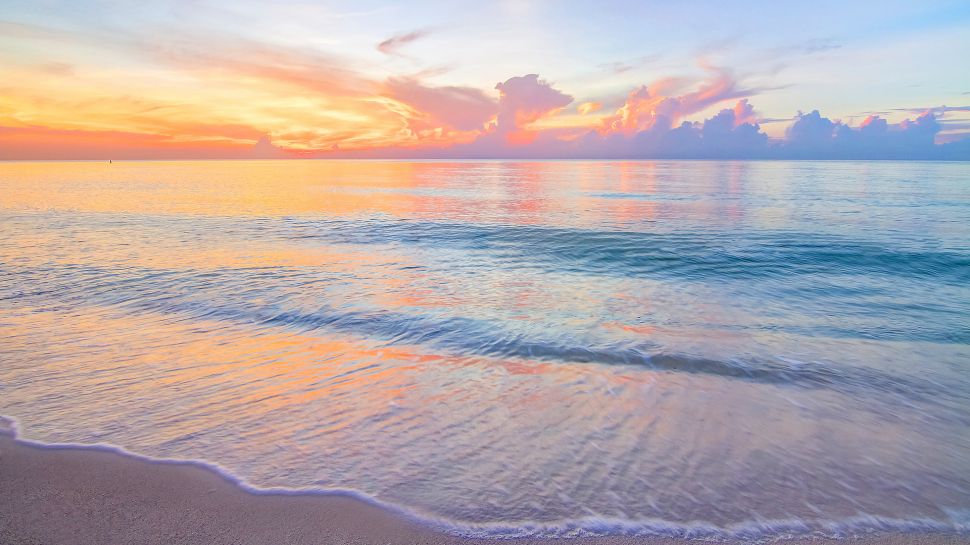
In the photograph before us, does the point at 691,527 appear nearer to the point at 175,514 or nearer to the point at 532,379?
the point at 532,379

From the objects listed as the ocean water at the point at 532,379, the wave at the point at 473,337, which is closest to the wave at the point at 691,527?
the ocean water at the point at 532,379

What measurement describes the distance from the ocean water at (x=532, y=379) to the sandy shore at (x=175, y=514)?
0.59ft

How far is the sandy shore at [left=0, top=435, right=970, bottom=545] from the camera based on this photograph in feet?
12.4

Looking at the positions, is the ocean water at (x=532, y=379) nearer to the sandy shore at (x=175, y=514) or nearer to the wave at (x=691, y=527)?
the wave at (x=691, y=527)

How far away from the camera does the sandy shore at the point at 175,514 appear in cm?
378

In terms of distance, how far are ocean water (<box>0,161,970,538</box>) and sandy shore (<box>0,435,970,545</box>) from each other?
0.18 m

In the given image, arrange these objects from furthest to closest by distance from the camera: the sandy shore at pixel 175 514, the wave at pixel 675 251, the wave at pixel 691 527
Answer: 1. the wave at pixel 675 251
2. the wave at pixel 691 527
3. the sandy shore at pixel 175 514

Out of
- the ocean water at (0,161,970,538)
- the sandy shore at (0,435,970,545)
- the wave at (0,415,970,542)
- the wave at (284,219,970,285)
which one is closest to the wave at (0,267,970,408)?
the ocean water at (0,161,970,538)

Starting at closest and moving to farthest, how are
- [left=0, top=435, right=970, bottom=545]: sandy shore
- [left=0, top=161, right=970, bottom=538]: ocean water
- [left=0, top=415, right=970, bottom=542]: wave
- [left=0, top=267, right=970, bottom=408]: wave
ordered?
[left=0, top=435, right=970, bottom=545]: sandy shore → [left=0, top=415, right=970, bottom=542]: wave → [left=0, top=161, right=970, bottom=538]: ocean water → [left=0, top=267, right=970, bottom=408]: wave

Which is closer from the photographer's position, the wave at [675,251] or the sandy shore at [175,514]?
the sandy shore at [175,514]

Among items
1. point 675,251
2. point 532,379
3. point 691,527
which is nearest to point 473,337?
point 532,379

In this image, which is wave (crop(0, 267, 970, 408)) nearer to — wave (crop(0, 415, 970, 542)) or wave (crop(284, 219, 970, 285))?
wave (crop(0, 415, 970, 542))

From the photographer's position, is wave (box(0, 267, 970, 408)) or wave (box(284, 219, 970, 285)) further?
wave (box(284, 219, 970, 285))

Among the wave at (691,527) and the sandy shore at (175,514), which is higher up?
the sandy shore at (175,514)
